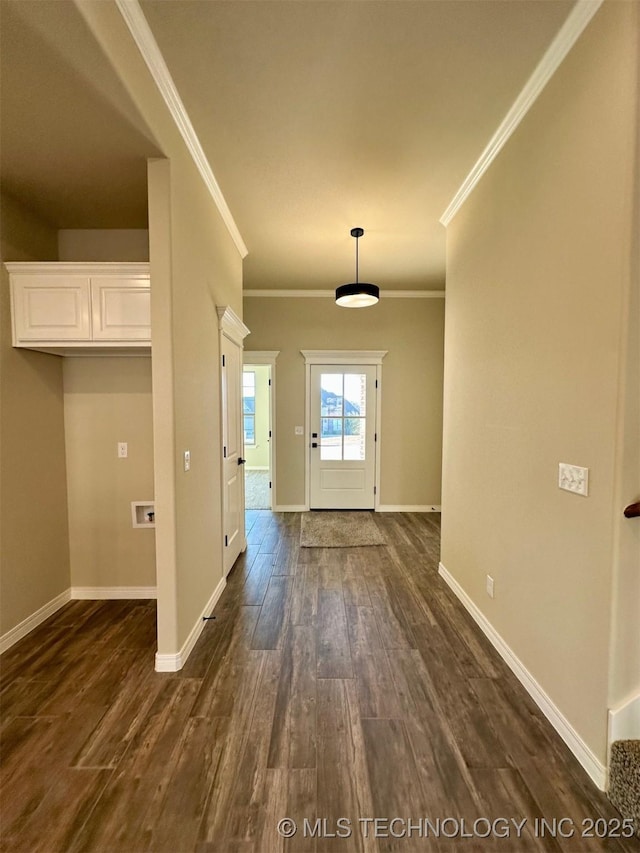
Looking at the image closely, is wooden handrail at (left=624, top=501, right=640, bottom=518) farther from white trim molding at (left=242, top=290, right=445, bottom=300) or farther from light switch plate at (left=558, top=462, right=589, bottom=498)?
white trim molding at (left=242, top=290, right=445, bottom=300)

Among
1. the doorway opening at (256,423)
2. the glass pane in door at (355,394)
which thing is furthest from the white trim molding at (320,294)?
the doorway opening at (256,423)

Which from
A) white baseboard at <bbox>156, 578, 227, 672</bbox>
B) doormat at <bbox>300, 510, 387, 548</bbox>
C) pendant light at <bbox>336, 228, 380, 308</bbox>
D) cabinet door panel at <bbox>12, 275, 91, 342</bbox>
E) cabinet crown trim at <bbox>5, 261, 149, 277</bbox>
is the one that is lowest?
doormat at <bbox>300, 510, 387, 548</bbox>

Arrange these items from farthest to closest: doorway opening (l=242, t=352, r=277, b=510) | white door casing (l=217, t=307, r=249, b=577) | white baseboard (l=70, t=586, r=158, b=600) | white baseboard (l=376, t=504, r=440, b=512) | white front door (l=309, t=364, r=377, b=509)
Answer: doorway opening (l=242, t=352, r=277, b=510)
white baseboard (l=376, t=504, r=440, b=512)
white front door (l=309, t=364, r=377, b=509)
white door casing (l=217, t=307, r=249, b=577)
white baseboard (l=70, t=586, r=158, b=600)

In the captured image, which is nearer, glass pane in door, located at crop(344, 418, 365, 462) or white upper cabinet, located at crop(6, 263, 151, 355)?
white upper cabinet, located at crop(6, 263, 151, 355)

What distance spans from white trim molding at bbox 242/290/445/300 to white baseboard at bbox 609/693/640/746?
4.57 meters

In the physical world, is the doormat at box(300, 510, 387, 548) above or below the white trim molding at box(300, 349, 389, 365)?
below

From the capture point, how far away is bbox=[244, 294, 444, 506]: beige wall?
4898 mm

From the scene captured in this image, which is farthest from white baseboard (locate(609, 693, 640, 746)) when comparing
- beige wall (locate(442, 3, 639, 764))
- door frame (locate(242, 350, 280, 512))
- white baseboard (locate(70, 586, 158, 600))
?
door frame (locate(242, 350, 280, 512))

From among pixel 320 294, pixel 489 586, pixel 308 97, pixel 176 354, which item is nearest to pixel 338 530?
pixel 489 586

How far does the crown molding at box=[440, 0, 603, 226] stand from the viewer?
1417 millimetres

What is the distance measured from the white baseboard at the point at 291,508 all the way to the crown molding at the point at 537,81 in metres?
3.97

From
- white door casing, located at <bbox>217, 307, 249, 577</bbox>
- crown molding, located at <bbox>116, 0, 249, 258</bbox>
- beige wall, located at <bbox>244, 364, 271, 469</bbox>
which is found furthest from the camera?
beige wall, located at <bbox>244, 364, 271, 469</bbox>

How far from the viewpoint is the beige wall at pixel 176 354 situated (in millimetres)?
1838

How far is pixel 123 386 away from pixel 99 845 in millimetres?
2307
